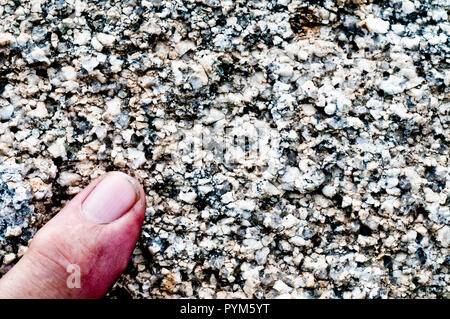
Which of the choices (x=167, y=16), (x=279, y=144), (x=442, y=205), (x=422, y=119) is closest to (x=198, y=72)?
(x=167, y=16)

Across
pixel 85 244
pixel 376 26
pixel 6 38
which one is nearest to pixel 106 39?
pixel 6 38

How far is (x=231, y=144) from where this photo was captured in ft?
4.63

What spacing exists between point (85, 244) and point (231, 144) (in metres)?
0.49

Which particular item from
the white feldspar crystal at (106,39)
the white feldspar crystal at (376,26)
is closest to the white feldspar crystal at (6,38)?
the white feldspar crystal at (106,39)

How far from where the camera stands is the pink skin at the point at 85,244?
1.32m

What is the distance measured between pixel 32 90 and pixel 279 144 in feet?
2.39

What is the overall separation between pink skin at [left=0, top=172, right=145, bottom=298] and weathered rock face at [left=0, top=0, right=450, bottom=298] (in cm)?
7

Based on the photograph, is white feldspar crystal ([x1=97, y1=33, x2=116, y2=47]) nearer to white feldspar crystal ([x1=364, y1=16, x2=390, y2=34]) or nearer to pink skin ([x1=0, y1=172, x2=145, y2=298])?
pink skin ([x1=0, y1=172, x2=145, y2=298])

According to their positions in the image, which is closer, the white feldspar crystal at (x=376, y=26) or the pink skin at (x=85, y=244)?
the pink skin at (x=85, y=244)

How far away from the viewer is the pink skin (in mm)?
1319

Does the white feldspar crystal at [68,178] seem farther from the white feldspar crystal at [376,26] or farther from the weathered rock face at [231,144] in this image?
the white feldspar crystal at [376,26]

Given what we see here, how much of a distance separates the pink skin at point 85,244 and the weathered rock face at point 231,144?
7 centimetres

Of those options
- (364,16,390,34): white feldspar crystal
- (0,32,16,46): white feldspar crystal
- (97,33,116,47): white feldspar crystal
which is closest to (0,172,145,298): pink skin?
(97,33,116,47): white feldspar crystal
